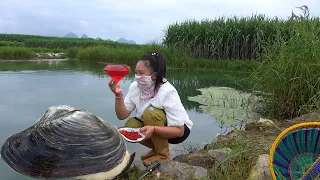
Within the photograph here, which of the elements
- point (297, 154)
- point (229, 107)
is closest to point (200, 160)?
point (297, 154)

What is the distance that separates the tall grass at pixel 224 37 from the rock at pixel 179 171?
8443 mm

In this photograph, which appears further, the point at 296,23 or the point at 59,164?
the point at 296,23

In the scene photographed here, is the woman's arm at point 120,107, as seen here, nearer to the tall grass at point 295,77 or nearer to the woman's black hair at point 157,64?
the woman's black hair at point 157,64

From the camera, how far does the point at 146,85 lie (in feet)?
7.80

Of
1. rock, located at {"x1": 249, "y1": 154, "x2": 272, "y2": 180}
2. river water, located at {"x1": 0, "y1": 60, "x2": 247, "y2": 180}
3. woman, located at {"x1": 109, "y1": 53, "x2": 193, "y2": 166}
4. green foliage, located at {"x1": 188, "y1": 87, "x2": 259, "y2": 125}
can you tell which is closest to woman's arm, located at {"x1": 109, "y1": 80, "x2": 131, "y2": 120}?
woman, located at {"x1": 109, "y1": 53, "x2": 193, "y2": 166}

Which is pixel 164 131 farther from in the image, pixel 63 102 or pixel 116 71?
pixel 63 102

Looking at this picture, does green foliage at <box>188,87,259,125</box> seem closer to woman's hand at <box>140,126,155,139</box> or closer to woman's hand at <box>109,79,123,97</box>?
woman's hand at <box>140,126,155,139</box>

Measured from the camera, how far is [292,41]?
12.3ft

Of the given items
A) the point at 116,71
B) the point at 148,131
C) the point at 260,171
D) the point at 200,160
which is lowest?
the point at 200,160

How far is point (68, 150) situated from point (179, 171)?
0.69 meters

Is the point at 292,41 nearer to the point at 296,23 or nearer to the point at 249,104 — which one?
the point at 296,23

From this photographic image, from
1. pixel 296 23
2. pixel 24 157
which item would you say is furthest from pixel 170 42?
pixel 24 157

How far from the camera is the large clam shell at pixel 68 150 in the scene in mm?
1832

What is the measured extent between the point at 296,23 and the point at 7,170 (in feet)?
12.0
